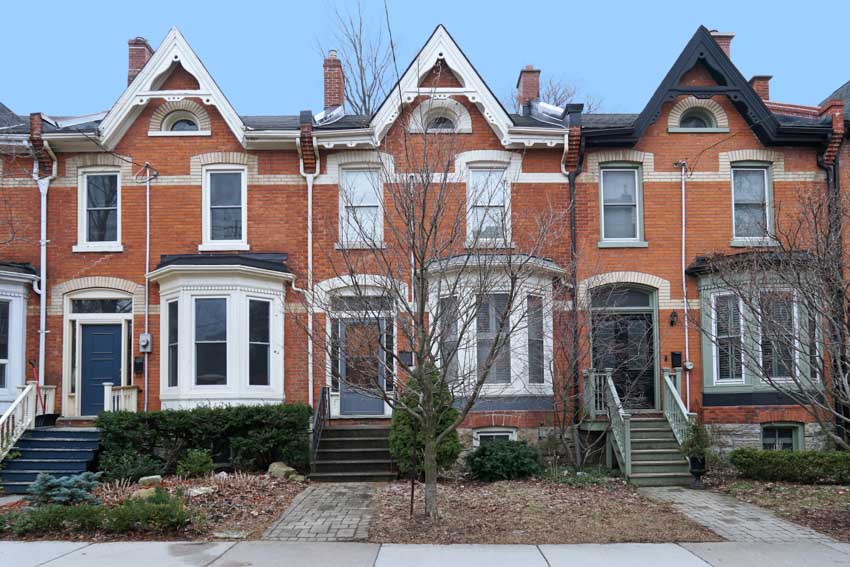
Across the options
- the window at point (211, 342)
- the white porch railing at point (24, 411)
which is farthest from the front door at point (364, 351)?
the white porch railing at point (24, 411)

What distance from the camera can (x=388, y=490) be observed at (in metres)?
12.9

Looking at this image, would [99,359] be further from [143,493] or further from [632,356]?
[632,356]

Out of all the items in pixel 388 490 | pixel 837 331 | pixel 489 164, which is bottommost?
pixel 388 490

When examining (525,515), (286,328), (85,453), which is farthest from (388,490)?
(85,453)

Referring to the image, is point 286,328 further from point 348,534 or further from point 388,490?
point 348,534

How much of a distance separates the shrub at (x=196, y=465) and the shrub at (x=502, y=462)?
14.9 feet

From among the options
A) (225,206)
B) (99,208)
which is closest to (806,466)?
(225,206)

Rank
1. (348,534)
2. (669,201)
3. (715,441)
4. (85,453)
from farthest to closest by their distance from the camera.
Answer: (669,201) → (715,441) → (85,453) → (348,534)

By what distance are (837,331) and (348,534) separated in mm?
6750

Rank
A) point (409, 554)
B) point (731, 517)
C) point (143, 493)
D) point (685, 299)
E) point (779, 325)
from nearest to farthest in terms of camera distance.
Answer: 1. point (409, 554)
2. point (779, 325)
3. point (731, 517)
4. point (143, 493)
5. point (685, 299)

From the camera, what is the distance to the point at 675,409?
14.6 m

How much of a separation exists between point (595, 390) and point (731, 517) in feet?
14.6

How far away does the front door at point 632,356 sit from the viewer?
1560 cm

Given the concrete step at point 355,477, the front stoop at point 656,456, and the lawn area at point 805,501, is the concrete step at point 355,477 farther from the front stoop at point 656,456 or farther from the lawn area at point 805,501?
the lawn area at point 805,501
